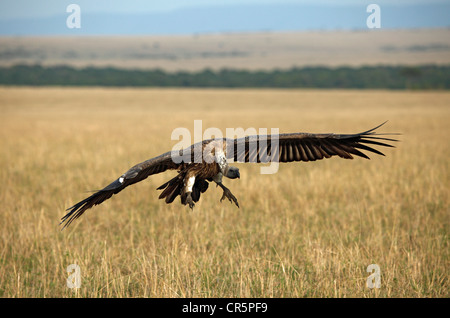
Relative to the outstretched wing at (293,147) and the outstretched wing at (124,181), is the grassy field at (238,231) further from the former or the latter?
the outstretched wing at (293,147)

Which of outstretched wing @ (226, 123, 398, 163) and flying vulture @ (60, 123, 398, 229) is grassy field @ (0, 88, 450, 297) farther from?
outstretched wing @ (226, 123, 398, 163)

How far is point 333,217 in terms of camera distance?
26.5ft

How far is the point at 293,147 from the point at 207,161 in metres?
1.45

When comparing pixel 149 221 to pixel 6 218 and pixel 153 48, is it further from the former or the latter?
pixel 153 48

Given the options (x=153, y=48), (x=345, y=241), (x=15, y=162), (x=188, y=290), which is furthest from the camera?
(x=153, y=48)

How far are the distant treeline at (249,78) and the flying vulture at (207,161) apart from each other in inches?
2261

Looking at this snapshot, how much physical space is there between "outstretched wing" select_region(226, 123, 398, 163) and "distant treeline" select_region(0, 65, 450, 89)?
57219mm

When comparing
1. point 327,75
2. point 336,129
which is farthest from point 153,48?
point 336,129

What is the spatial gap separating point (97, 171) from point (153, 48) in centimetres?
13129

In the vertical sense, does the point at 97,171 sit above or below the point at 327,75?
below

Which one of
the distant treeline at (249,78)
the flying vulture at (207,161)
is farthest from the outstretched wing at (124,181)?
the distant treeline at (249,78)

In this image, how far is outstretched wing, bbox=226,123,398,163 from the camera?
231 inches

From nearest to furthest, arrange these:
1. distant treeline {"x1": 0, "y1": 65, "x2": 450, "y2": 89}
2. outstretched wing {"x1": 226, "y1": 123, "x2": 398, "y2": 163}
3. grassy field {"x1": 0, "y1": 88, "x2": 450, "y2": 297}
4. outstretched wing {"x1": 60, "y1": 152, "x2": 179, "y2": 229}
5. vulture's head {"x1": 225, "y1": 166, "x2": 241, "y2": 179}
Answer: outstretched wing {"x1": 60, "y1": 152, "x2": 179, "y2": 229} < vulture's head {"x1": 225, "y1": 166, "x2": 241, "y2": 179} < grassy field {"x1": 0, "y1": 88, "x2": 450, "y2": 297} < outstretched wing {"x1": 226, "y1": 123, "x2": 398, "y2": 163} < distant treeline {"x1": 0, "y1": 65, "x2": 450, "y2": 89}

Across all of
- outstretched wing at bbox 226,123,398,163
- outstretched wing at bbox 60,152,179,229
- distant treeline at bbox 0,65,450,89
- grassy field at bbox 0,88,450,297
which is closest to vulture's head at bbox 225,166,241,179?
outstretched wing at bbox 226,123,398,163
